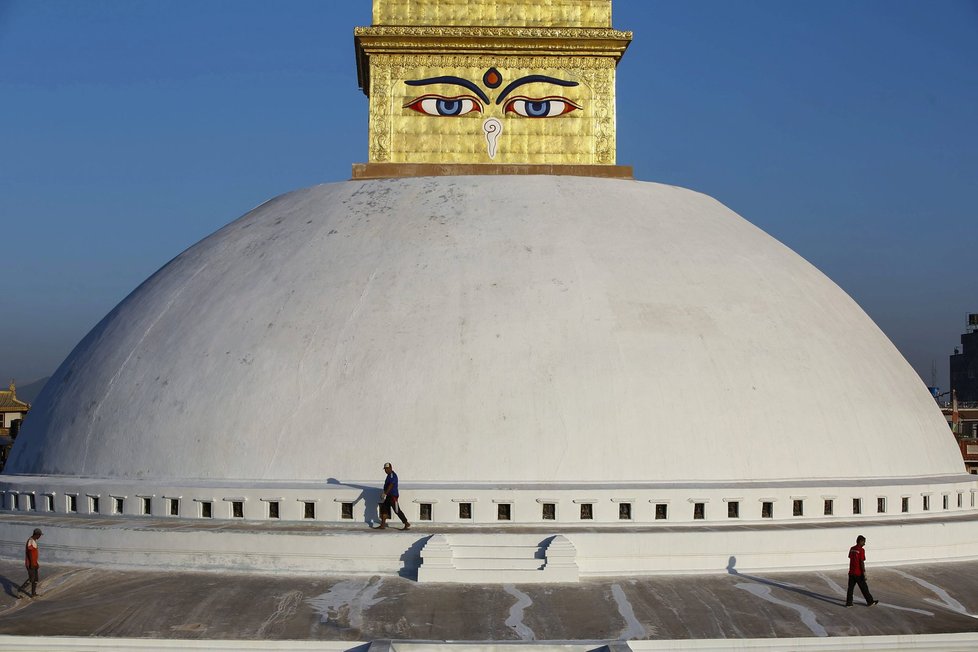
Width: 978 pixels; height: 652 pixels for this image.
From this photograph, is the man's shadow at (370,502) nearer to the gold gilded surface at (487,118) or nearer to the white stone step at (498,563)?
the white stone step at (498,563)

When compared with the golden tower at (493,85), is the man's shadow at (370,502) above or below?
below

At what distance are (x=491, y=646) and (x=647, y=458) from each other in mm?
4011

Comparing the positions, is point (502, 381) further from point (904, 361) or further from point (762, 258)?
point (904, 361)

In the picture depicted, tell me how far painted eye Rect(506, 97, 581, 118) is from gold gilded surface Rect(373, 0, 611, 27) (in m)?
1.29

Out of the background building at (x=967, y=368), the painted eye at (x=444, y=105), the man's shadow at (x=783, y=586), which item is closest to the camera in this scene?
the man's shadow at (x=783, y=586)

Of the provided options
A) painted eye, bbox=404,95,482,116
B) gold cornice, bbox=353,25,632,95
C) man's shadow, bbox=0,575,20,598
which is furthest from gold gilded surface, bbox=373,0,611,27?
man's shadow, bbox=0,575,20,598

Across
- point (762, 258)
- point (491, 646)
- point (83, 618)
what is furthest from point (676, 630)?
point (762, 258)

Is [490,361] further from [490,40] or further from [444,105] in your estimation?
[490,40]

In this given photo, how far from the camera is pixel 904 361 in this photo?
18094 mm

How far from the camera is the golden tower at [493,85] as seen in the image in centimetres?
1945

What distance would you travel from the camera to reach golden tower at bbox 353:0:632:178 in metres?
19.5

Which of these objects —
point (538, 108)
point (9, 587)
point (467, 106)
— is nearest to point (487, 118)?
point (467, 106)

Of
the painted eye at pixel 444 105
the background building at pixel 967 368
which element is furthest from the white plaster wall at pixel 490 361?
the background building at pixel 967 368

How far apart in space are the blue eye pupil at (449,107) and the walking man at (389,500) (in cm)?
745
